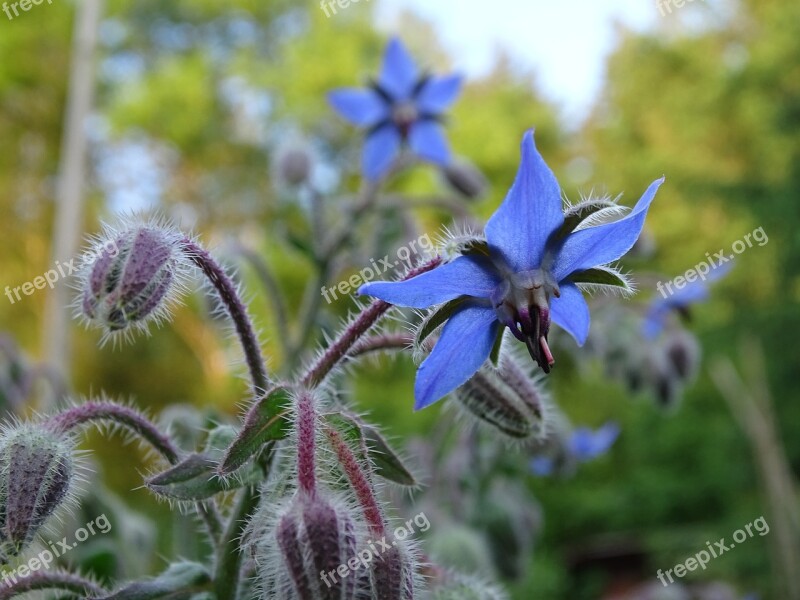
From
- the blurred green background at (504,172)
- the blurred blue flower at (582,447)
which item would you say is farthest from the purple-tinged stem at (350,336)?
the blurred green background at (504,172)

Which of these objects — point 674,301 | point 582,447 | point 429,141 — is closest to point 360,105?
point 429,141

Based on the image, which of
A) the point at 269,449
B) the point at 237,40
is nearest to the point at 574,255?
the point at 269,449

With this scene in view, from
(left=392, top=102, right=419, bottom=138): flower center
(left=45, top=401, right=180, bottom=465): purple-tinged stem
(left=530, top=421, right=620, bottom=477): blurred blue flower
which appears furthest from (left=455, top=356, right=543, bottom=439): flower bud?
(left=392, top=102, right=419, bottom=138): flower center

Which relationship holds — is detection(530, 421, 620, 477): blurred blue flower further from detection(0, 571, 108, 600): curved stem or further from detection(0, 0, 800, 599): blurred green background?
detection(0, 0, 800, 599): blurred green background

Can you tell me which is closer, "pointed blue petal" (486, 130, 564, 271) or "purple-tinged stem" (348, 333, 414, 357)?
"pointed blue petal" (486, 130, 564, 271)

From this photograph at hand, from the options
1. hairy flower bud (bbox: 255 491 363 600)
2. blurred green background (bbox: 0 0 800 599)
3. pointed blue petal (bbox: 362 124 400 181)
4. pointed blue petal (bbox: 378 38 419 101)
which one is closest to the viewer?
hairy flower bud (bbox: 255 491 363 600)

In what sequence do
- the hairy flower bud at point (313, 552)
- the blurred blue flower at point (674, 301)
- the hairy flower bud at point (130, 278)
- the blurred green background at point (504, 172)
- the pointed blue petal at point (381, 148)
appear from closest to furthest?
the hairy flower bud at point (313, 552) → the hairy flower bud at point (130, 278) → the blurred blue flower at point (674, 301) → the pointed blue petal at point (381, 148) → the blurred green background at point (504, 172)

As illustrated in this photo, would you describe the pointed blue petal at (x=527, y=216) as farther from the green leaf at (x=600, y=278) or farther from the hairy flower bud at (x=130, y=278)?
the hairy flower bud at (x=130, y=278)
